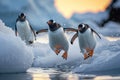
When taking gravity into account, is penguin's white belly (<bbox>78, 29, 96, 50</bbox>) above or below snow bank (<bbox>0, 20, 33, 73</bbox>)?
above

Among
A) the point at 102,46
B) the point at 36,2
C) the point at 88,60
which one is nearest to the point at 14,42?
the point at 88,60

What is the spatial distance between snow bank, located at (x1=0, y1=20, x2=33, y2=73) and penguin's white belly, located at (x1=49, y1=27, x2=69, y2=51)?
6.47ft

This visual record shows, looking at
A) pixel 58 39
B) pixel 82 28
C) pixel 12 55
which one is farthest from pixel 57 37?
Result: pixel 12 55

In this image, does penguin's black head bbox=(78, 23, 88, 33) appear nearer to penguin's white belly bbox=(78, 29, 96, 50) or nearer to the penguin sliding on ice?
penguin's white belly bbox=(78, 29, 96, 50)

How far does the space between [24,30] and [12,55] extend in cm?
466

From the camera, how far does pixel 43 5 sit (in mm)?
34812

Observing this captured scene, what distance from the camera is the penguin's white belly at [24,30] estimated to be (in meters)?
12.4

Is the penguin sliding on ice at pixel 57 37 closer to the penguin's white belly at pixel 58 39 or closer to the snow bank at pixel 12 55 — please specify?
the penguin's white belly at pixel 58 39

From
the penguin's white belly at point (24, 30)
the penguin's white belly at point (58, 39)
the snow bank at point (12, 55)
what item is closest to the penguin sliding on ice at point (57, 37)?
the penguin's white belly at point (58, 39)

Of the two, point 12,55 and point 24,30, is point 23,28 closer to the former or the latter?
point 24,30

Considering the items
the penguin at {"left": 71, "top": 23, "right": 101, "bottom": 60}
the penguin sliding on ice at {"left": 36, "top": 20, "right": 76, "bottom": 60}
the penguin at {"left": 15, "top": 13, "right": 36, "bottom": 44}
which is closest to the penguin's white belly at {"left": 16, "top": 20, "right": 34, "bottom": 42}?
the penguin at {"left": 15, "top": 13, "right": 36, "bottom": 44}

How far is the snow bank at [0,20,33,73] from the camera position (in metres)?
7.85

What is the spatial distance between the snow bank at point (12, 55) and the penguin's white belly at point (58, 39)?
1.97 metres

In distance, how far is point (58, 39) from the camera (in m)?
10.3
